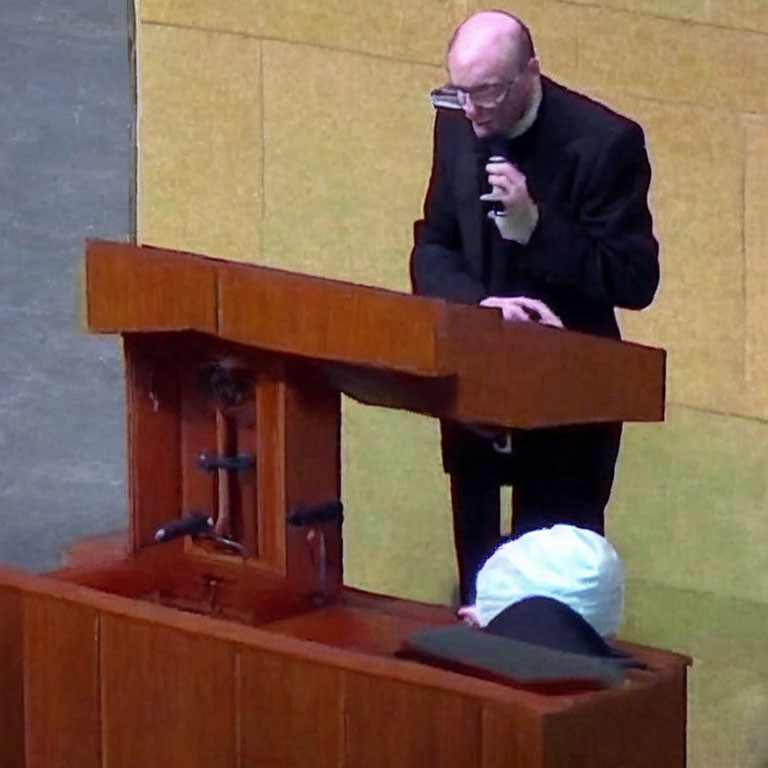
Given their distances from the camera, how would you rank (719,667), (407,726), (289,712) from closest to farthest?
1. (407,726)
2. (289,712)
3. (719,667)

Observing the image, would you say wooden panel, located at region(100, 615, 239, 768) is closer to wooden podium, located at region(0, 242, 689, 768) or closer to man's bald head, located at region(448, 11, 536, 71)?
wooden podium, located at region(0, 242, 689, 768)

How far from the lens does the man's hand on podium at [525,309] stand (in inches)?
137

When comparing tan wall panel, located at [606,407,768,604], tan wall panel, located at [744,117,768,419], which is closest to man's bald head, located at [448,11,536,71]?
tan wall panel, located at [744,117,768,419]

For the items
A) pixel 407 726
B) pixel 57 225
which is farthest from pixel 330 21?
pixel 407 726

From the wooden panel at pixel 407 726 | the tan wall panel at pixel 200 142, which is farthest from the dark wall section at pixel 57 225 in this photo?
the wooden panel at pixel 407 726

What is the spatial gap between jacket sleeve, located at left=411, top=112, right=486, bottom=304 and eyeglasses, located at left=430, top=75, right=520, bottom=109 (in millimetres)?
287

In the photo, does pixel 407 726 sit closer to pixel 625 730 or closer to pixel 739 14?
pixel 625 730

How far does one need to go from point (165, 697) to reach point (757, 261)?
8.16 feet

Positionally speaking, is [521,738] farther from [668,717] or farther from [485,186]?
[485,186]

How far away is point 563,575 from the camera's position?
282 centimetres

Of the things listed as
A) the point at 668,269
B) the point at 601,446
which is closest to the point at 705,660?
the point at 668,269

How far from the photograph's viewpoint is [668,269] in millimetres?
5227

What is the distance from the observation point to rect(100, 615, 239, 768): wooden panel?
9.39 feet

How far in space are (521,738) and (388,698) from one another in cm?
20
